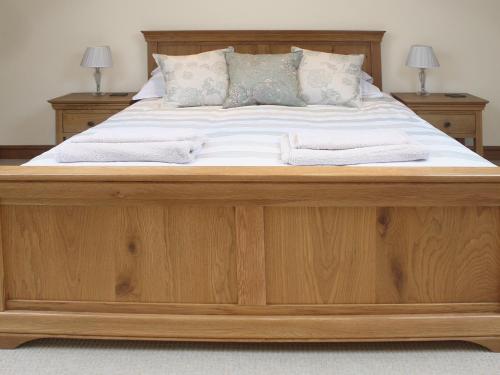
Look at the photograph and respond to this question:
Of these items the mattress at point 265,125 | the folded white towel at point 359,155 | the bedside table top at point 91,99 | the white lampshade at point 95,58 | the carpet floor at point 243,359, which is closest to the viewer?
the carpet floor at point 243,359

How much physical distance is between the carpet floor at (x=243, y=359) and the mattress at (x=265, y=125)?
2.25 feet

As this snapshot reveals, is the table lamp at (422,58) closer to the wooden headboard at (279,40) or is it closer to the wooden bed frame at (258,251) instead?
the wooden headboard at (279,40)

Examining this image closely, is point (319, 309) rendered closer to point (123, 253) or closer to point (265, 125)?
point (123, 253)

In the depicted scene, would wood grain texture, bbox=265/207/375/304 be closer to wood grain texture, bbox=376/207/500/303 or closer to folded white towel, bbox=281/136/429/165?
wood grain texture, bbox=376/207/500/303

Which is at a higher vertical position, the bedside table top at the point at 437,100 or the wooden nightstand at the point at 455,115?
the bedside table top at the point at 437,100

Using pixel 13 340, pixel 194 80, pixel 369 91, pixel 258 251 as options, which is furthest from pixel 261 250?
pixel 369 91

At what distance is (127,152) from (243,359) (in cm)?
91

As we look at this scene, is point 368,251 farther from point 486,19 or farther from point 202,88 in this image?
point 486,19

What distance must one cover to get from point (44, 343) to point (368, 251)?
3.75ft

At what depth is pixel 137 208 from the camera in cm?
264

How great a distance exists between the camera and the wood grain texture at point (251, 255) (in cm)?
260

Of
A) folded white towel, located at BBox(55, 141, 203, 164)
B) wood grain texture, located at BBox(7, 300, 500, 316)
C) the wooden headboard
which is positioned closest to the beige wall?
the wooden headboard

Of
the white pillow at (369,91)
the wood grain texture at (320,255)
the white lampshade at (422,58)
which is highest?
the white lampshade at (422,58)

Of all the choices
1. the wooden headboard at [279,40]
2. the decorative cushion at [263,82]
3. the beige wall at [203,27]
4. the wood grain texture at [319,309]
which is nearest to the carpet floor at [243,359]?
the wood grain texture at [319,309]
